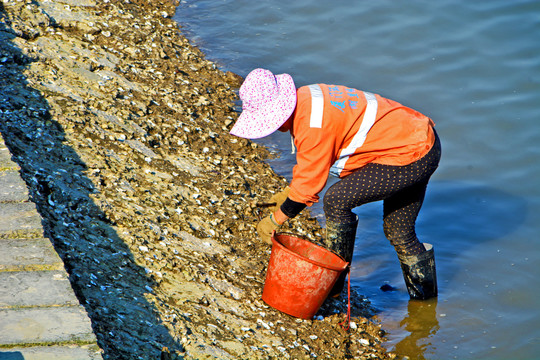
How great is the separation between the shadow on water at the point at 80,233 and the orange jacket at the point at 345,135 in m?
1.15

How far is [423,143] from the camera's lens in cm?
383

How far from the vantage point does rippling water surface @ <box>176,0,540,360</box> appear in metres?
4.68

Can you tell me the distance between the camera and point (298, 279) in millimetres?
3799

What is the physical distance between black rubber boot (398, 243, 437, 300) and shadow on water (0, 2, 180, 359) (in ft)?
6.09

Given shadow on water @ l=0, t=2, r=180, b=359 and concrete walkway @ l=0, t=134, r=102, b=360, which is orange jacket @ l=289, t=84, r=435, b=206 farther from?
concrete walkway @ l=0, t=134, r=102, b=360

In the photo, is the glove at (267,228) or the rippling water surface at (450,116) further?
the rippling water surface at (450,116)

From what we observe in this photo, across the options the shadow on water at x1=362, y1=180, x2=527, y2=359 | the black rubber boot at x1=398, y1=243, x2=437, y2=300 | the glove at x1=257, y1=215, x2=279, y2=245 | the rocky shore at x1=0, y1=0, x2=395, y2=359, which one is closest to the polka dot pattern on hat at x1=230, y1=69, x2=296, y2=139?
the glove at x1=257, y1=215, x2=279, y2=245

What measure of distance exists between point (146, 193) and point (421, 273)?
6.86 ft

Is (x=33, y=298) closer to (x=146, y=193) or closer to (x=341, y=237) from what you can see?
(x=146, y=193)

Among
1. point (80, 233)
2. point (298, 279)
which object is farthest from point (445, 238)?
point (80, 233)

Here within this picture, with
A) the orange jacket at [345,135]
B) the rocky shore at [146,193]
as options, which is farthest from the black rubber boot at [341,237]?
the rocky shore at [146,193]

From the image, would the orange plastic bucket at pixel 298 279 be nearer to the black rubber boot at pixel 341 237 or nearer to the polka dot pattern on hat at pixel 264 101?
the black rubber boot at pixel 341 237

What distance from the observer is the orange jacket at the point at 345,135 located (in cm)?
363

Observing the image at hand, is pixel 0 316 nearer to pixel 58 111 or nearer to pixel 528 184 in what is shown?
pixel 58 111
